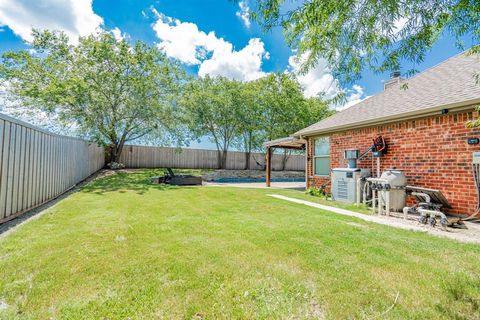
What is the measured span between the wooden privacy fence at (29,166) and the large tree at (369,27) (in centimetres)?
500

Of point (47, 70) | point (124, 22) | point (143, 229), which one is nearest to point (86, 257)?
point (143, 229)

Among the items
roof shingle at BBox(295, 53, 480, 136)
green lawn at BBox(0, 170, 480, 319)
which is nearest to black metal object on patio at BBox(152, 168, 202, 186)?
roof shingle at BBox(295, 53, 480, 136)

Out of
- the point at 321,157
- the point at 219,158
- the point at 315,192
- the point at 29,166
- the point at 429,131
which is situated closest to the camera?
the point at 29,166

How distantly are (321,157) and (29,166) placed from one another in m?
9.24

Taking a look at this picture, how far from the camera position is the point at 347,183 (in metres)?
7.42

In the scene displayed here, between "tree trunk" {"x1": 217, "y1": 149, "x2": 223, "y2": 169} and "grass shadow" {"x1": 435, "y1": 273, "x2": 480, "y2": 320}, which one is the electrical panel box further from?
"tree trunk" {"x1": 217, "y1": 149, "x2": 223, "y2": 169}

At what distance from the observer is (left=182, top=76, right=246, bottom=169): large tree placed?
1855 centimetres

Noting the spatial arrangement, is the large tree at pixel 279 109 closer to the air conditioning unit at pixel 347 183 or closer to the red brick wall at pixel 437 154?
the air conditioning unit at pixel 347 183

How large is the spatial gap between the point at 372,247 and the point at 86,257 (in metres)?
3.77

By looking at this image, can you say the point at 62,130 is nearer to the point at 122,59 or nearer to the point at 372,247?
the point at 122,59

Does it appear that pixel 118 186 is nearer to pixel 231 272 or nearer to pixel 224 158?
pixel 231 272

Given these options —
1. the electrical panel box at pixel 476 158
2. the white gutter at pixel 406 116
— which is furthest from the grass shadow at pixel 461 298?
the white gutter at pixel 406 116

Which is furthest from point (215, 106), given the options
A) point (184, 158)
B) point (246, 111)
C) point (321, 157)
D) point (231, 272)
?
point (231, 272)

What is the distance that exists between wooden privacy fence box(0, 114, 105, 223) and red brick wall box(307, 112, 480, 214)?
9.09 m
